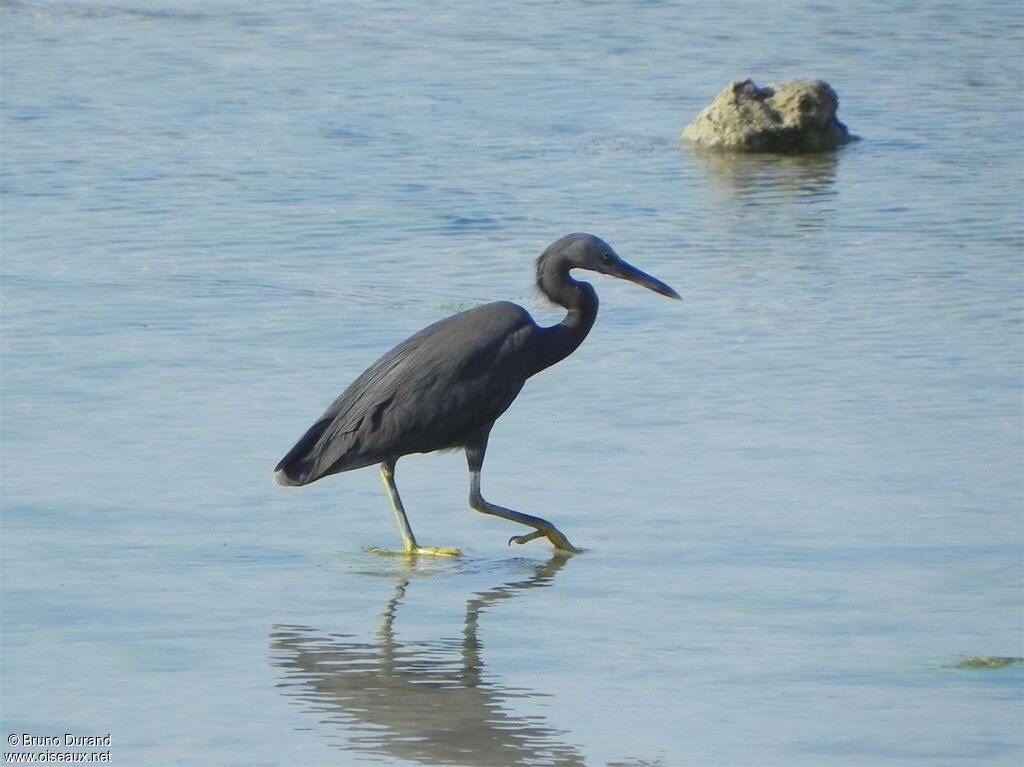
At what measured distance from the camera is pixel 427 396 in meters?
7.50

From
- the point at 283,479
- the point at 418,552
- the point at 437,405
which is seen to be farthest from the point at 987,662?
the point at 283,479

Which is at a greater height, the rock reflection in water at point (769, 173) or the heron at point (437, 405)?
the heron at point (437, 405)

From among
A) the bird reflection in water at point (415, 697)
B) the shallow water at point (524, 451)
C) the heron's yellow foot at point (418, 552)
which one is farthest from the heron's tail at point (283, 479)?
the bird reflection in water at point (415, 697)

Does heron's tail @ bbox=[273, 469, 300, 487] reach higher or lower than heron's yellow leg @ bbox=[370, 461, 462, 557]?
higher

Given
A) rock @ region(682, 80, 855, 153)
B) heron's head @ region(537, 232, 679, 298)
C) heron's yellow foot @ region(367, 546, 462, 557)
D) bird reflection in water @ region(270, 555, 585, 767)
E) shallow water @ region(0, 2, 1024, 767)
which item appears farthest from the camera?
rock @ region(682, 80, 855, 153)

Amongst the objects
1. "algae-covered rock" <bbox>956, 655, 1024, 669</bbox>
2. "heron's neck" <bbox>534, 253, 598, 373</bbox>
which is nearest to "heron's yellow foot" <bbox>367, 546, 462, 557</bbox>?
"heron's neck" <bbox>534, 253, 598, 373</bbox>

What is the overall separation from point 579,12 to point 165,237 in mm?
12853

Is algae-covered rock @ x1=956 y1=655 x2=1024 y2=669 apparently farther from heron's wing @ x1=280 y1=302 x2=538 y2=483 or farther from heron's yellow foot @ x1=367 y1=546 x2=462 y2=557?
heron's wing @ x1=280 y1=302 x2=538 y2=483

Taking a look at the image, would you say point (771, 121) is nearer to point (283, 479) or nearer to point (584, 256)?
→ point (584, 256)

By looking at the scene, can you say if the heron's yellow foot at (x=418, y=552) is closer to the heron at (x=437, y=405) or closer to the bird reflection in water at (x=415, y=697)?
the heron at (x=437, y=405)

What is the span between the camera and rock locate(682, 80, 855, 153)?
642 inches

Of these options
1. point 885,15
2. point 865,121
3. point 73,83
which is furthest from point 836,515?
point 885,15

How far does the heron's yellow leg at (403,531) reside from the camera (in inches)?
281

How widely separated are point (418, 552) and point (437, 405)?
2.05ft
